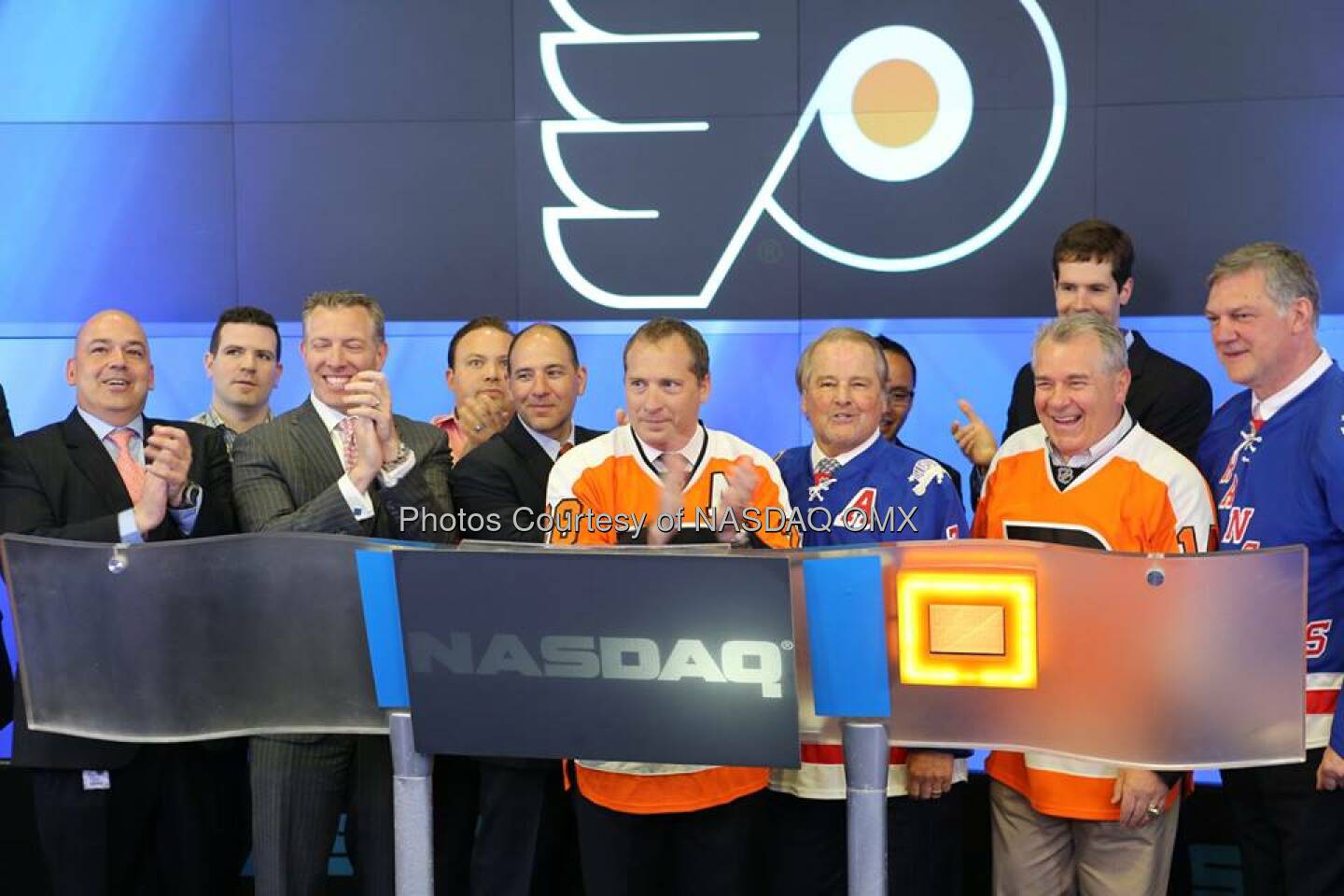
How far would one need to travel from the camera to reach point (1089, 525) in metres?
2.82

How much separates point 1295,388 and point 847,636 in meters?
1.54

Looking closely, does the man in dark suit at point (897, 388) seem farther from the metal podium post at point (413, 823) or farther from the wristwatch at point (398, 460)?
the metal podium post at point (413, 823)

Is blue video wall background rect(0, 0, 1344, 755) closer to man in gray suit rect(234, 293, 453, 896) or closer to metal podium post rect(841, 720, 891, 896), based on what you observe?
man in gray suit rect(234, 293, 453, 896)

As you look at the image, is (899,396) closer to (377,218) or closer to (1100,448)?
(1100,448)

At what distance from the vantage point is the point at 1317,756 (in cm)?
279

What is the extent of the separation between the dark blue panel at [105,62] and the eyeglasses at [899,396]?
2.76 m

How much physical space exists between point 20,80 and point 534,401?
9.52ft

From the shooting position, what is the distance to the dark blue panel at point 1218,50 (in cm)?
462

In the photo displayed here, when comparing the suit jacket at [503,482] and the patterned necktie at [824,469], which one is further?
the suit jacket at [503,482]

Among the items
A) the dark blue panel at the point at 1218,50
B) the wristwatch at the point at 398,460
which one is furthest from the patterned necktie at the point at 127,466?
the dark blue panel at the point at 1218,50

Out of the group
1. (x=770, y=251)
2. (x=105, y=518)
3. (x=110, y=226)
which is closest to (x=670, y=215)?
(x=770, y=251)

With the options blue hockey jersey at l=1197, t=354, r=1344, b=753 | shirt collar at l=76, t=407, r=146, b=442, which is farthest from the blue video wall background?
blue hockey jersey at l=1197, t=354, r=1344, b=753

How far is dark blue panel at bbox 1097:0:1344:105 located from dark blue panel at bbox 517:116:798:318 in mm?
1237

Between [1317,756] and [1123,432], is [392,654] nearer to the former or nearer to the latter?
[1123,432]
